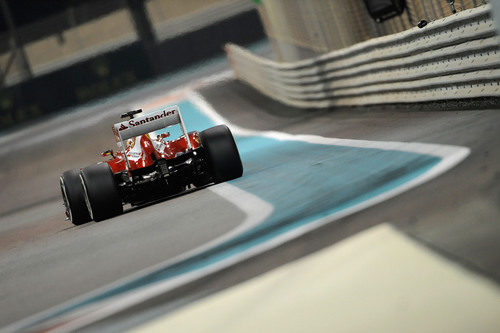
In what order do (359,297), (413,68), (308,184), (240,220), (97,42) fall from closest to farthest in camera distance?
(359,297) → (240,220) → (308,184) → (413,68) → (97,42)

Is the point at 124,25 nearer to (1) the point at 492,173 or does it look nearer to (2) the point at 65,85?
(2) the point at 65,85

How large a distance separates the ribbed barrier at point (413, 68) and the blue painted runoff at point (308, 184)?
1.61 metres

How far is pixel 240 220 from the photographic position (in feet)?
27.5

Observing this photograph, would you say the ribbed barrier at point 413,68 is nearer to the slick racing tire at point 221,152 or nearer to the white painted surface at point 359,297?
the slick racing tire at point 221,152

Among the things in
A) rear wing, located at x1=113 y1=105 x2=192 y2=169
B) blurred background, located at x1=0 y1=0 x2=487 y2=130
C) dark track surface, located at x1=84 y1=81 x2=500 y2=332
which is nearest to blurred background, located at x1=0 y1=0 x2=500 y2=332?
dark track surface, located at x1=84 y1=81 x2=500 y2=332

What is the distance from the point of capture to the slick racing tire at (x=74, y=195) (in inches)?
471

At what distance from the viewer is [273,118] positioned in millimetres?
22984

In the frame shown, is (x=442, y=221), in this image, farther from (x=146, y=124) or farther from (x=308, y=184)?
A: (x=146, y=124)

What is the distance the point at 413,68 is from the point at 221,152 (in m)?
3.63

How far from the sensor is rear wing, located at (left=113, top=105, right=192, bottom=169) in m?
12.2

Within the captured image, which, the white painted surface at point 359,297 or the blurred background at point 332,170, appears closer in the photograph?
the white painted surface at point 359,297

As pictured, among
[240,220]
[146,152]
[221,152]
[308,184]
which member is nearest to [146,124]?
[146,152]

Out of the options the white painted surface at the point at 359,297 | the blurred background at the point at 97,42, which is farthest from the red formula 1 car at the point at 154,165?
the blurred background at the point at 97,42

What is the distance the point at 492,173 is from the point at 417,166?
169 centimetres
